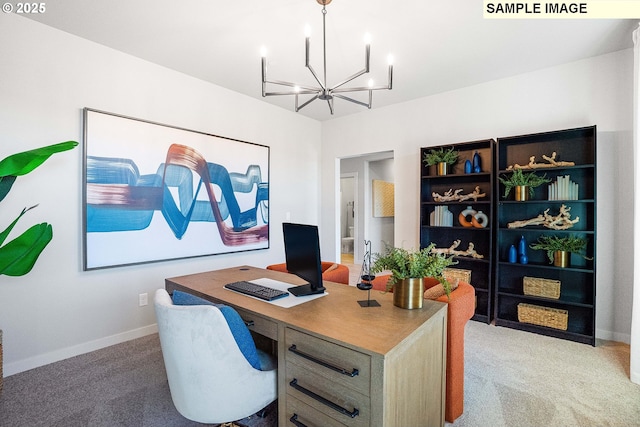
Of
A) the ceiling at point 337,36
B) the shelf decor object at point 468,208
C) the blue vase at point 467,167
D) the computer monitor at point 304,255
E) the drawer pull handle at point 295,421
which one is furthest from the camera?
the blue vase at point 467,167

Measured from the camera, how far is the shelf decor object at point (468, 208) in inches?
134

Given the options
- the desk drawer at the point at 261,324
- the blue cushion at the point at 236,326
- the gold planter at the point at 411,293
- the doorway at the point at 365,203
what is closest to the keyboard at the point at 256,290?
the desk drawer at the point at 261,324

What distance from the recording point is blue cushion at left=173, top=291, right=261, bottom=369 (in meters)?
1.31

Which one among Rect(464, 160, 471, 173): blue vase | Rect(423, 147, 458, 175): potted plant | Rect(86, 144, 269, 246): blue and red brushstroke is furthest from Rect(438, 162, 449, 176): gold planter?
Rect(86, 144, 269, 246): blue and red brushstroke

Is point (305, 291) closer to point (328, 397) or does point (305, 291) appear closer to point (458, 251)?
point (328, 397)

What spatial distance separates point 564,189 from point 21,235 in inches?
174

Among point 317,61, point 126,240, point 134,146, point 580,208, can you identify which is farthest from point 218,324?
point 580,208

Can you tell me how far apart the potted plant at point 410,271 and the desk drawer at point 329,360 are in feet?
1.53

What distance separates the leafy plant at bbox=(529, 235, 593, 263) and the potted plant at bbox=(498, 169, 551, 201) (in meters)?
0.49

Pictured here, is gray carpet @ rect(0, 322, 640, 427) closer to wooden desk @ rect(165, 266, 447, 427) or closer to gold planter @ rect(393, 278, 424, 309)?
wooden desk @ rect(165, 266, 447, 427)

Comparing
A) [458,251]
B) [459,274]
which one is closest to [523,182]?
[458,251]

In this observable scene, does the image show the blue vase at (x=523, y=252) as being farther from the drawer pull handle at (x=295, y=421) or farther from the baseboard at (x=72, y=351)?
the baseboard at (x=72, y=351)

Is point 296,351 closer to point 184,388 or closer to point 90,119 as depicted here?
point 184,388

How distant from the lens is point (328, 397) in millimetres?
1243
